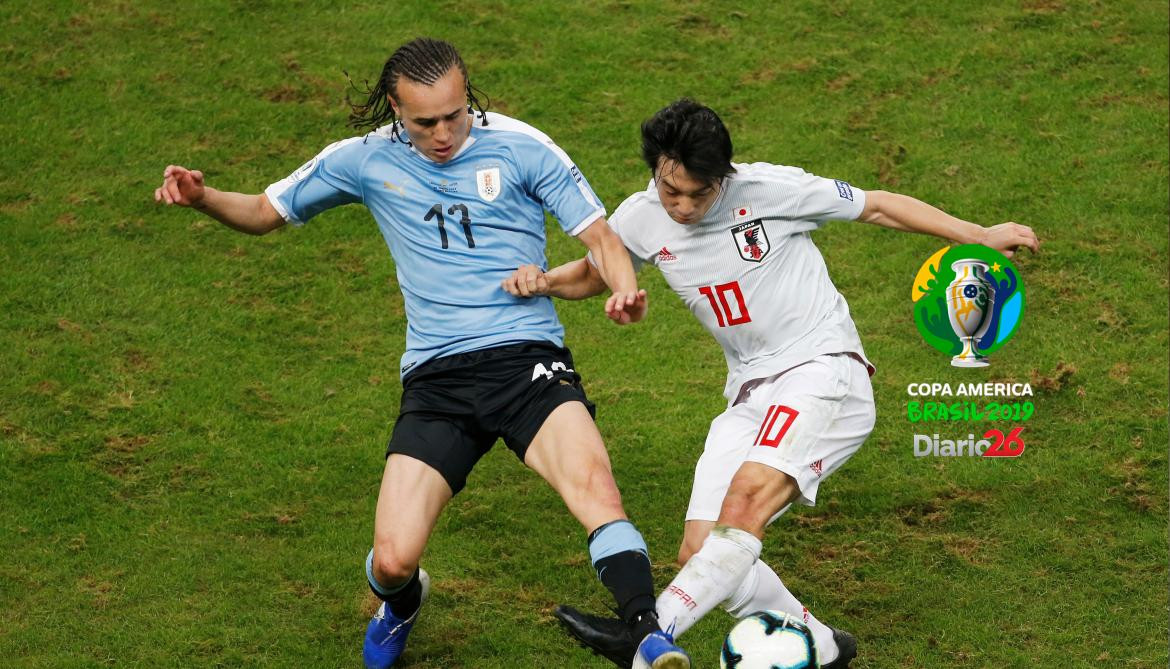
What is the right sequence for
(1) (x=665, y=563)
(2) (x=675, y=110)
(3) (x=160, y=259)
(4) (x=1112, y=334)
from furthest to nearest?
(3) (x=160, y=259) < (4) (x=1112, y=334) < (1) (x=665, y=563) < (2) (x=675, y=110)

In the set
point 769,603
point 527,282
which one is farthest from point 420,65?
point 769,603

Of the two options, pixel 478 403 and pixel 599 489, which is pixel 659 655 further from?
pixel 478 403

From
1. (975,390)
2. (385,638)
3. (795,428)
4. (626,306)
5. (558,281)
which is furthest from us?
(975,390)

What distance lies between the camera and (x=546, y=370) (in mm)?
6242

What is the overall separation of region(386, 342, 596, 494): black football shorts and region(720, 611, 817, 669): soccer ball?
124cm

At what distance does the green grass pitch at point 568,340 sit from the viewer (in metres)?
6.94

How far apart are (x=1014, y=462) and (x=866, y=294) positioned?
182cm

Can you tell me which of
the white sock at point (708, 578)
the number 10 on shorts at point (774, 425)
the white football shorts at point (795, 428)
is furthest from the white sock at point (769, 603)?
the number 10 on shorts at point (774, 425)

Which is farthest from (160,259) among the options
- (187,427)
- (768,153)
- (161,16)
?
(768,153)

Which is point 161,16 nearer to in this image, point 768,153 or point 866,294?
point 768,153

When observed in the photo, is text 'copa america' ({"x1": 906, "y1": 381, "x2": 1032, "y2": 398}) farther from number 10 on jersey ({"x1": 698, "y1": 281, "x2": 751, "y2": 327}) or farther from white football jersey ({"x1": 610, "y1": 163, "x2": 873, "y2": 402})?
number 10 on jersey ({"x1": 698, "y1": 281, "x2": 751, "y2": 327})

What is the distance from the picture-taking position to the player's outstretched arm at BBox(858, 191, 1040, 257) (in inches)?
243

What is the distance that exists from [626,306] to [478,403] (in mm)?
872

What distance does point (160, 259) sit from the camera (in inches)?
388
